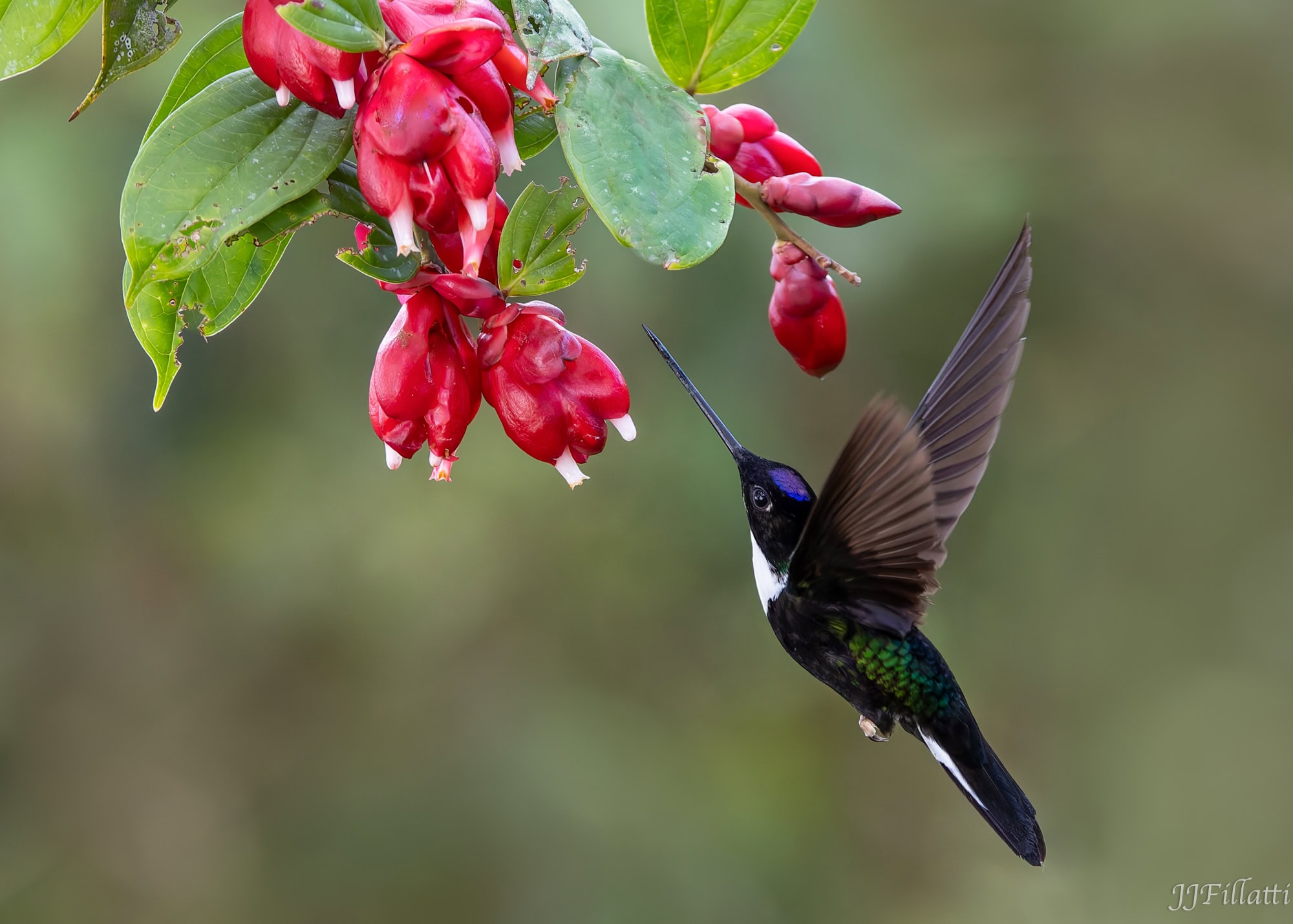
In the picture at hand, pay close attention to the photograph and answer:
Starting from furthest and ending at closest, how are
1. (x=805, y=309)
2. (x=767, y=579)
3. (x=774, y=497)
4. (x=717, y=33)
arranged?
(x=767, y=579) → (x=774, y=497) → (x=805, y=309) → (x=717, y=33)

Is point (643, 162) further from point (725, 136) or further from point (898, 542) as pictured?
point (898, 542)

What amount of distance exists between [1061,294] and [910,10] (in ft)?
3.39

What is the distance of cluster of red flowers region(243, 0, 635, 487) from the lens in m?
0.70

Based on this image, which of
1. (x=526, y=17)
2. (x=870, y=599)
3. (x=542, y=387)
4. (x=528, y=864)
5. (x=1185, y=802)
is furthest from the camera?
(x=1185, y=802)

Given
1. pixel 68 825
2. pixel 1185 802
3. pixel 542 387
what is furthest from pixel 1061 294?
pixel 68 825

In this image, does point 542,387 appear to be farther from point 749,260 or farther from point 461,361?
point 749,260

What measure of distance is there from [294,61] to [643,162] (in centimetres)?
23

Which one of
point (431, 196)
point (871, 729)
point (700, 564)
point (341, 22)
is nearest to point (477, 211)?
point (431, 196)

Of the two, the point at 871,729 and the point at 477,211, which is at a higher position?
the point at 477,211

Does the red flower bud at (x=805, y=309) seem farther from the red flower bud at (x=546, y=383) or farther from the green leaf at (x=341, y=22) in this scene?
the green leaf at (x=341, y=22)

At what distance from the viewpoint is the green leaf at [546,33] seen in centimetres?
74

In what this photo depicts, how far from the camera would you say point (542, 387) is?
34.3 inches

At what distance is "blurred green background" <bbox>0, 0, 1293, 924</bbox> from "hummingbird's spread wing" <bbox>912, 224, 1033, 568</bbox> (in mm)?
1691

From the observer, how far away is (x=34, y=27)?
2.63 ft
